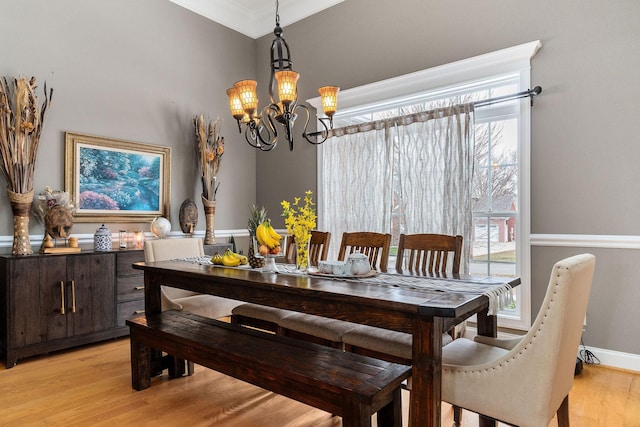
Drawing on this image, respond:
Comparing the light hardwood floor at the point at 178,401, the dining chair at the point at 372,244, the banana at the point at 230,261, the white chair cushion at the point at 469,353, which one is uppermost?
the dining chair at the point at 372,244

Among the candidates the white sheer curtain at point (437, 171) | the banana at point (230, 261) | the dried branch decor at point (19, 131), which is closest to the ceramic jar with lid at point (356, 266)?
the banana at point (230, 261)

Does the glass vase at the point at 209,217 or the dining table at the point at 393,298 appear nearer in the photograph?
the dining table at the point at 393,298

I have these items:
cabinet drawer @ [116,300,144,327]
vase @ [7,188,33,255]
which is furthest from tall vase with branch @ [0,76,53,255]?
cabinet drawer @ [116,300,144,327]

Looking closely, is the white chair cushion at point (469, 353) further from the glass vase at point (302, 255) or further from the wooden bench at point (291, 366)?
the glass vase at point (302, 255)

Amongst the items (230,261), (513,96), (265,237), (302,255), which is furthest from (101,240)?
(513,96)

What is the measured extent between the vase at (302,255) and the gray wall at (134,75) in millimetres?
2519

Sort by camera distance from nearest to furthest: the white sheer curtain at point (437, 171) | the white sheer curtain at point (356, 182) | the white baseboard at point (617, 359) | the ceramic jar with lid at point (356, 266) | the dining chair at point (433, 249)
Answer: the ceramic jar with lid at point (356, 266), the dining chair at point (433, 249), the white baseboard at point (617, 359), the white sheer curtain at point (437, 171), the white sheer curtain at point (356, 182)

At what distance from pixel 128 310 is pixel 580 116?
164 inches

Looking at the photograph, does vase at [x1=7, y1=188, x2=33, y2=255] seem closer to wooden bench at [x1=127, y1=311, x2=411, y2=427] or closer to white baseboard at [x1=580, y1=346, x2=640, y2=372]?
wooden bench at [x1=127, y1=311, x2=411, y2=427]

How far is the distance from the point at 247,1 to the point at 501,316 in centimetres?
457

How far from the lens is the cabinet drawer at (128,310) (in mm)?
3504

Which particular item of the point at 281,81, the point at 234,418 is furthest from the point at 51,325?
the point at 281,81

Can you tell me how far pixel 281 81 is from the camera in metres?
2.42

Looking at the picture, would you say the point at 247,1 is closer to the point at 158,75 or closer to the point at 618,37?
the point at 158,75
